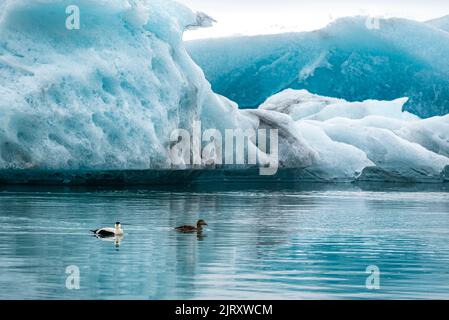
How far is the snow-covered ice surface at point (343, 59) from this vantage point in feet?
165

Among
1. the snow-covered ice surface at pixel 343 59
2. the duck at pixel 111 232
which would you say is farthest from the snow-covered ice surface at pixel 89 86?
the snow-covered ice surface at pixel 343 59

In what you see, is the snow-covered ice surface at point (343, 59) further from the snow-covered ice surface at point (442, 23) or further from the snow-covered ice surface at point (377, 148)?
the snow-covered ice surface at point (377, 148)

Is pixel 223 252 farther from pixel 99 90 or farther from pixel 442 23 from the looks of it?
pixel 442 23

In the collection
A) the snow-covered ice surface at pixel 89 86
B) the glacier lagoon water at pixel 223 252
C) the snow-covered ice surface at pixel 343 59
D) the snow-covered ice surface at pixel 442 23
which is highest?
the snow-covered ice surface at pixel 442 23

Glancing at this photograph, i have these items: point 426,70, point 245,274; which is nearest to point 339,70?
point 426,70

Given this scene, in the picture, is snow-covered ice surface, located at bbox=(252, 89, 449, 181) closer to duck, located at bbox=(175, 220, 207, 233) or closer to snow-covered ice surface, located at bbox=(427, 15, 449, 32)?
snow-covered ice surface, located at bbox=(427, 15, 449, 32)

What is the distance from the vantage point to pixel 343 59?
5350 cm

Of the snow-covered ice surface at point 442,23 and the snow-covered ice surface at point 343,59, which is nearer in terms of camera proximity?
the snow-covered ice surface at point 343,59

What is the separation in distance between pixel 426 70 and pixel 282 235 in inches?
1502

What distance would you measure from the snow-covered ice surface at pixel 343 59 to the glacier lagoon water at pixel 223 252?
1133 inches

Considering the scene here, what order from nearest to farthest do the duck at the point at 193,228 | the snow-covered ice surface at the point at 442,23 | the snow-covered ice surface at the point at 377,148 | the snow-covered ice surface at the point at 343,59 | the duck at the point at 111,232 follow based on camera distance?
the duck at the point at 111,232 → the duck at the point at 193,228 → the snow-covered ice surface at the point at 377,148 → the snow-covered ice surface at the point at 343,59 → the snow-covered ice surface at the point at 442,23

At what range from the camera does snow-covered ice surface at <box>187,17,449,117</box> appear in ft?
165
